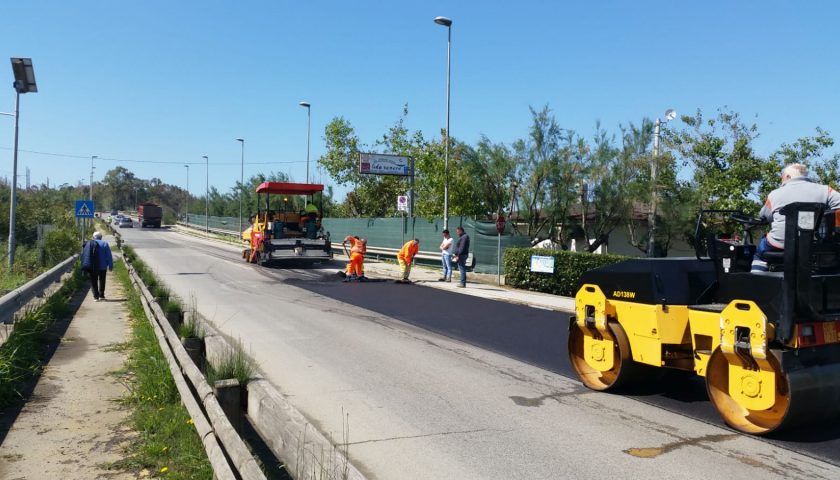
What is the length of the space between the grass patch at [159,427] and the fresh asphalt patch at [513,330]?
4.41 m

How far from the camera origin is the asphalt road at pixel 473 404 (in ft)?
15.6

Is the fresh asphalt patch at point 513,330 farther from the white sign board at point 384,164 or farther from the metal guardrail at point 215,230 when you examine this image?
the metal guardrail at point 215,230

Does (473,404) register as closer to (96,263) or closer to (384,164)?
(96,263)

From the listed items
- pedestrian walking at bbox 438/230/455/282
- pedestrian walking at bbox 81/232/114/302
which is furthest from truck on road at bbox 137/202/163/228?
pedestrian walking at bbox 81/232/114/302

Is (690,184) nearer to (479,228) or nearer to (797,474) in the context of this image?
(479,228)

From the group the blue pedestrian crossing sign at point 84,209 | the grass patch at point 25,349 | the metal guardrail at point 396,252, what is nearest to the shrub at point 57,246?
the blue pedestrian crossing sign at point 84,209

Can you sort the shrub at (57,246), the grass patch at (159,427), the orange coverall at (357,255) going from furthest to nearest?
1. the shrub at (57,246)
2. the orange coverall at (357,255)
3. the grass patch at (159,427)

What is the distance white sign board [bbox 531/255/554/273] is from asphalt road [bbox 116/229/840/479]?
4.02m

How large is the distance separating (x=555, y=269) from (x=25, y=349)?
12.2 meters

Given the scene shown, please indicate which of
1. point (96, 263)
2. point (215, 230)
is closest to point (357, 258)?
point (96, 263)

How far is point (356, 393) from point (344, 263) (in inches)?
798

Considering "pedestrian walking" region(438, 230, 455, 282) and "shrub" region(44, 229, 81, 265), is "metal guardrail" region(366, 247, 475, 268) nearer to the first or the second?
"pedestrian walking" region(438, 230, 455, 282)

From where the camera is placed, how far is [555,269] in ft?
54.2

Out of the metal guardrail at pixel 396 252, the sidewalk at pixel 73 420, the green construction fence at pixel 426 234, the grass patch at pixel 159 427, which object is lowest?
the sidewalk at pixel 73 420
